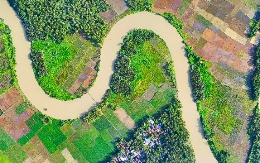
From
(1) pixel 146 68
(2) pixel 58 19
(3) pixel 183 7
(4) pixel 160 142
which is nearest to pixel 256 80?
(3) pixel 183 7

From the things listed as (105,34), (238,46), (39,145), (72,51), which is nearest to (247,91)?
(238,46)

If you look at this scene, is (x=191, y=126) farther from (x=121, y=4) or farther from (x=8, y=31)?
(x=8, y=31)

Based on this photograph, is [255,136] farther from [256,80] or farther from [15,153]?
[15,153]

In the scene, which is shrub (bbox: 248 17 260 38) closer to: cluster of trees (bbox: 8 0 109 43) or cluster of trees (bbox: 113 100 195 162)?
cluster of trees (bbox: 113 100 195 162)

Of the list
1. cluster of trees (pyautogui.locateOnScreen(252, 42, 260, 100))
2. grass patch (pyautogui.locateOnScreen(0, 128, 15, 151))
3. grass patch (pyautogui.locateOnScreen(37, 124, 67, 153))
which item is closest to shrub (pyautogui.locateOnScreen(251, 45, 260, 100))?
cluster of trees (pyautogui.locateOnScreen(252, 42, 260, 100))

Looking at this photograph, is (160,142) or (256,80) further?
(256,80)

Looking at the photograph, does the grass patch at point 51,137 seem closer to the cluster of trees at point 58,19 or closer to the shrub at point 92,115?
the shrub at point 92,115

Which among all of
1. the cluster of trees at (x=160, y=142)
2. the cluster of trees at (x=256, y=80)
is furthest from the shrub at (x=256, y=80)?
the cluster of trees at (x=160, y=142)
